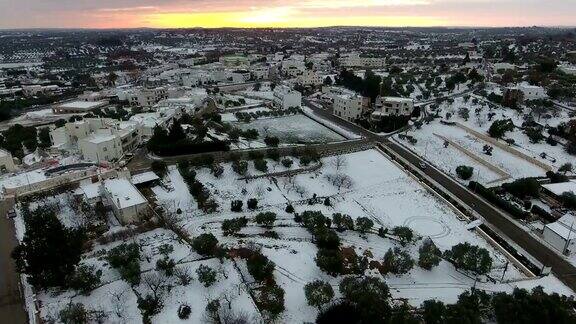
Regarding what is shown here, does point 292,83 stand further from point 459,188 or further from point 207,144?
point 459,188

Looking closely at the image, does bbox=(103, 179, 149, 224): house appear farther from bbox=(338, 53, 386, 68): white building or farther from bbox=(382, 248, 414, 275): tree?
bbox=(338, 53, 386, 68): white building

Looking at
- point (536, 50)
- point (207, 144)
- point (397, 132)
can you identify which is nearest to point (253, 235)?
point (207, 144)

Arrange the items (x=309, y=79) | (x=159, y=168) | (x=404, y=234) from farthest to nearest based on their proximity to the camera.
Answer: (x=309, y=79)
(x=159, y=168)
(x=404, y=234)

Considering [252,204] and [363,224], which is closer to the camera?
[363,224]

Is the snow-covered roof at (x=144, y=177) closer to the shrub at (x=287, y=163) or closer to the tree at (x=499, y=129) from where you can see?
the shrub at (x=287, y=163)

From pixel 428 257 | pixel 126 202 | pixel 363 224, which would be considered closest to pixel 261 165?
pixel 126 202

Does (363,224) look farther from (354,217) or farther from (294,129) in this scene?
(294,129)
